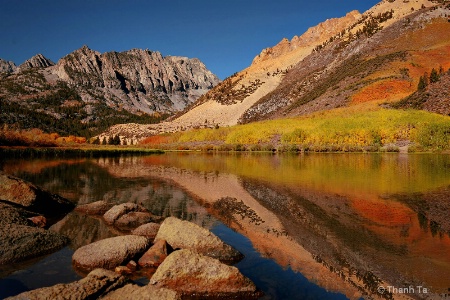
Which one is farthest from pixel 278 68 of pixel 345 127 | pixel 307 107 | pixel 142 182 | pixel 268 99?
pixel 142 182

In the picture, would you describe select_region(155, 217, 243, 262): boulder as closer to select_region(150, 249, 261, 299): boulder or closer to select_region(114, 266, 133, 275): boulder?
select_region(114, 266, 133, 275): boulder

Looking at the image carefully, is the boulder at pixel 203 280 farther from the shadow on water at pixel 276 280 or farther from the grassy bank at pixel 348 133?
the grassy bank at pixel 348 133

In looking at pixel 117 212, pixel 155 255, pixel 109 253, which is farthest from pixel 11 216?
pixel 155 255

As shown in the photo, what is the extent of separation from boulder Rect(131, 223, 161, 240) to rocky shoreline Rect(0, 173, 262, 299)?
0.12 feet

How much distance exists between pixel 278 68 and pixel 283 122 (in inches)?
3432

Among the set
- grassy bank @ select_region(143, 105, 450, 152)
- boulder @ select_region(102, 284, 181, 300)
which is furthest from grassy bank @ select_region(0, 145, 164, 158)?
boulder @ select_region(102, 284, 181, 300)

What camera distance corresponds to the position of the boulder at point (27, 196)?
1509 cm

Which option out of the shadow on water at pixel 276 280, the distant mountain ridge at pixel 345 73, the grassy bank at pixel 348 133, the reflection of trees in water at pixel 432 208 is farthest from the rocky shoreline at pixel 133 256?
the distant mountain ridge at pixel 345 73

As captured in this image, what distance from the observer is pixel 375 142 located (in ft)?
223

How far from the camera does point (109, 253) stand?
394 inches

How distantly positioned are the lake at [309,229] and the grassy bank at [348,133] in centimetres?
3814

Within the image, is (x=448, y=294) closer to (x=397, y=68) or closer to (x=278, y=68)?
(x=397, y=68)

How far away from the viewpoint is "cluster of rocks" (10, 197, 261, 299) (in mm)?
7211

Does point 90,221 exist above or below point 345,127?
below
